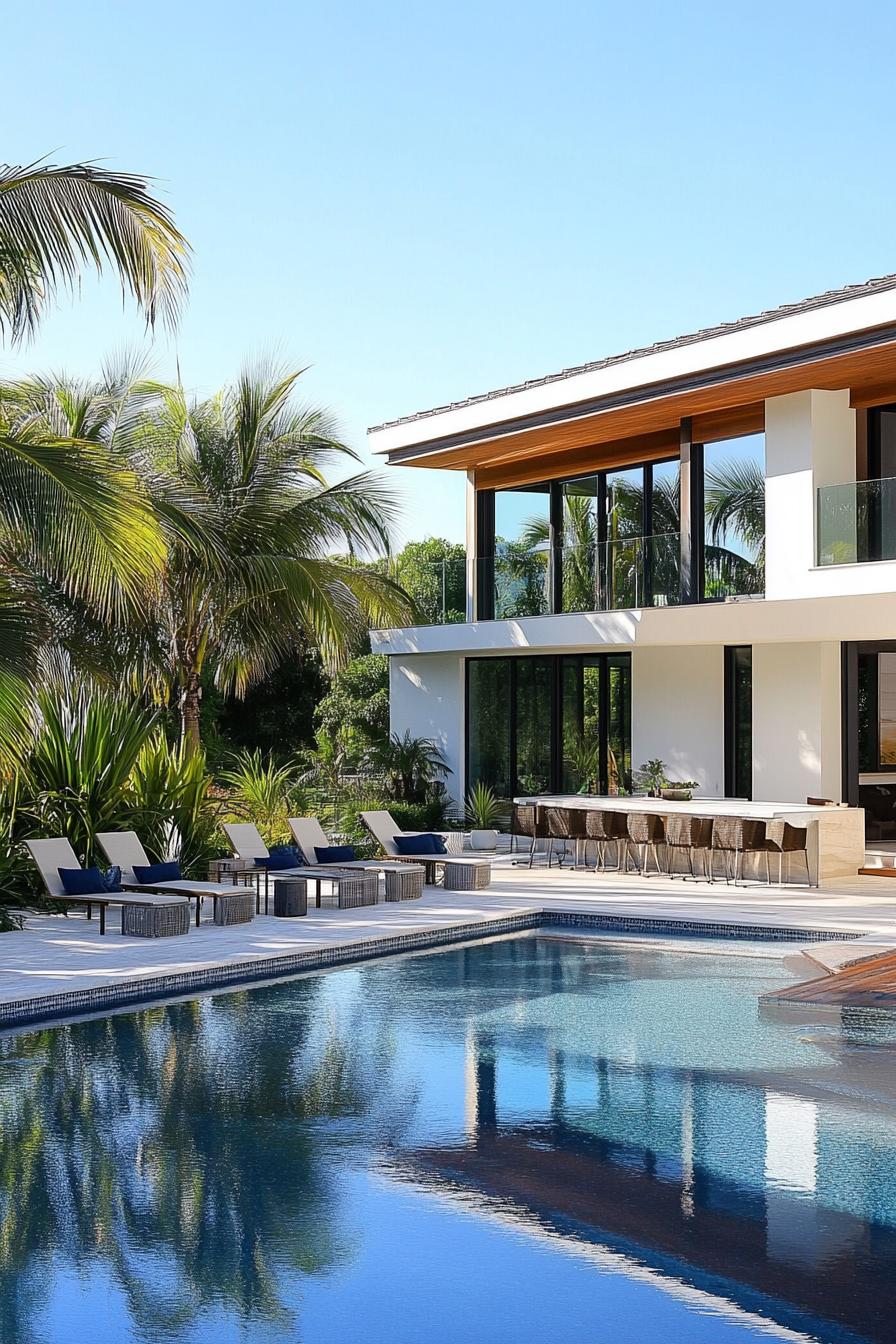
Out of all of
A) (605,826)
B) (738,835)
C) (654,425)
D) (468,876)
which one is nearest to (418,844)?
(468,876)

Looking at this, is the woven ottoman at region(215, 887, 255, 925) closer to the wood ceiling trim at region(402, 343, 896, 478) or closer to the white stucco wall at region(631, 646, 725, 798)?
the white stucco wall at region(631, 646, 725, 798)

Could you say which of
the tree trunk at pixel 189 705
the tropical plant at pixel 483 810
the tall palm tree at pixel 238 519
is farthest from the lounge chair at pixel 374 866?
the tropical plant at pixel 483 810

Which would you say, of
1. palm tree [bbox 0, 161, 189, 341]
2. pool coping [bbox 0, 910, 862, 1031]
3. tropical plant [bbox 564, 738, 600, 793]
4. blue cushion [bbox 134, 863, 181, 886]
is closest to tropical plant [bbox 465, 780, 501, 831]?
tropical plant [bbox 564, 738, 600, 793]

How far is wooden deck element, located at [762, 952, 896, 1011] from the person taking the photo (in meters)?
10.8

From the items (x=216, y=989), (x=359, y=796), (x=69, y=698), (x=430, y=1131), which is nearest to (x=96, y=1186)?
(x=430, y=1131)

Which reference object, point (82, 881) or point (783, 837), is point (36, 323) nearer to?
point (82, 881)

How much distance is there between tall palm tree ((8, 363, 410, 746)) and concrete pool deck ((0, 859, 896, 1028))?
178 inches

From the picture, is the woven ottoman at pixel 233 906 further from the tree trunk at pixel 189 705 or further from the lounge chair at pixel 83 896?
the tree trunk at pixel 189 705

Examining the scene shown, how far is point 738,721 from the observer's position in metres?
21.0

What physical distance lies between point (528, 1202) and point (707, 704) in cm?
1499

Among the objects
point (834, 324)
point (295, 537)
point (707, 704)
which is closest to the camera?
point (834, 324)

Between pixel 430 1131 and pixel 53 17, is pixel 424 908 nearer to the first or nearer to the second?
pixel 430 1131

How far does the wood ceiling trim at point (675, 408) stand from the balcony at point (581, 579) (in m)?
1.67

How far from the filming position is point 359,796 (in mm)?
23469
